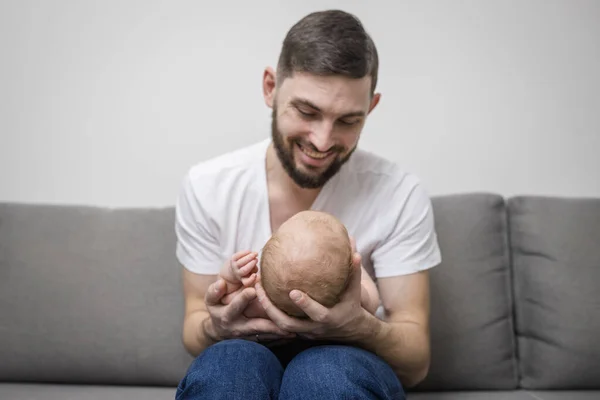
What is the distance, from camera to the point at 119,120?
2.54 meters

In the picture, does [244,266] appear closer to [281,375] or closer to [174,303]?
[281,375]

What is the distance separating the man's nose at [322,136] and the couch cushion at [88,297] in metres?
0.77

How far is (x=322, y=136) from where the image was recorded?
5.56 ft

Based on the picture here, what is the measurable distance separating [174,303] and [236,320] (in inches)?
26.7

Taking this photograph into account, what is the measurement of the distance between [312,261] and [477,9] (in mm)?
1676

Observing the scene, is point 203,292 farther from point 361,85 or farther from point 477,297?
point 477,297

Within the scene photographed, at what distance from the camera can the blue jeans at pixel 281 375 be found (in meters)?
1.34

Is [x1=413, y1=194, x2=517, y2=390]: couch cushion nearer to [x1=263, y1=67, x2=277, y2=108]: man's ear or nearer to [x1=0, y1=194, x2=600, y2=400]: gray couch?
[x1=0, y1=194, x2=600, y2=400]: gray couch

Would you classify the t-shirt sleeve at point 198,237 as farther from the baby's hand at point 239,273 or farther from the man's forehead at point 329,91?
the man's forehead at point 329,91

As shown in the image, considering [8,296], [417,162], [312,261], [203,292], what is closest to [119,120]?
[8,296]

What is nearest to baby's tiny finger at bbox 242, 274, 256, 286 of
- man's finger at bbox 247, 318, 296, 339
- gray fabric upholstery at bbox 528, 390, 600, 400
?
man's finger at bbox 247, 318, 296, 339

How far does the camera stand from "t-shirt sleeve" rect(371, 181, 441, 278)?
181 cm

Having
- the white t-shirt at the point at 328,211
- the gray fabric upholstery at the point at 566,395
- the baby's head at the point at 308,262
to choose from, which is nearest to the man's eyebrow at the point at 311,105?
the white t-shirt at the point at 328,211

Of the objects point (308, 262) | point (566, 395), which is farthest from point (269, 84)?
point (566, 395)
